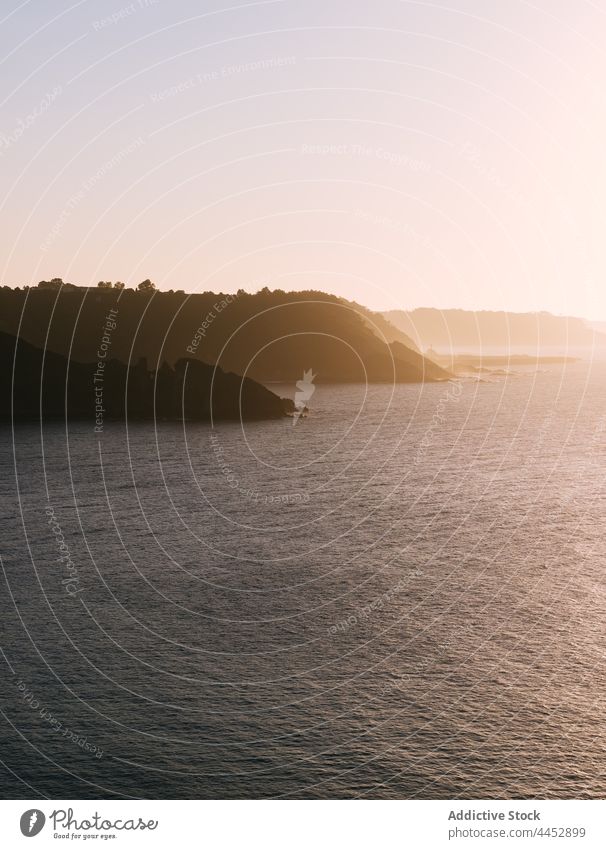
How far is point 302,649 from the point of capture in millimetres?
84688

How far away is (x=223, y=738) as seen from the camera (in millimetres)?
67875

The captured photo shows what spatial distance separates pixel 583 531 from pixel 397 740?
75020 mm

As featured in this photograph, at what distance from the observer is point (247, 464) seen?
656 ft

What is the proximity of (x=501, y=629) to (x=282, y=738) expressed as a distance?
106 feet

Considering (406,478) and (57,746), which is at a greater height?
(406,478)

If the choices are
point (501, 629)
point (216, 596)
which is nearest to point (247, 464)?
point (216, 596)

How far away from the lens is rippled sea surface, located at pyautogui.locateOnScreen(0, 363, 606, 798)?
6397 cm

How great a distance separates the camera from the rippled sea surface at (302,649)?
210 feet

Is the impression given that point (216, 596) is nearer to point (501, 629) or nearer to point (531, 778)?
point (501, 629)

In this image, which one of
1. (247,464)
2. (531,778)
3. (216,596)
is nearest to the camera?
(531,778)

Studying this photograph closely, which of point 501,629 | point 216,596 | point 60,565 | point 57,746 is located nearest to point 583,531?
point 501,629

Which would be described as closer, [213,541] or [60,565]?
[60,565]

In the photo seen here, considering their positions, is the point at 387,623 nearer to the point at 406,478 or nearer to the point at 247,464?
the point at 406,478

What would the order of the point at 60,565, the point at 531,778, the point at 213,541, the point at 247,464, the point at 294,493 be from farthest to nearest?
the point at 247,464 → the point at 294,493 → the point at 213,541 → the point at 60,565 → the point at 531,778
